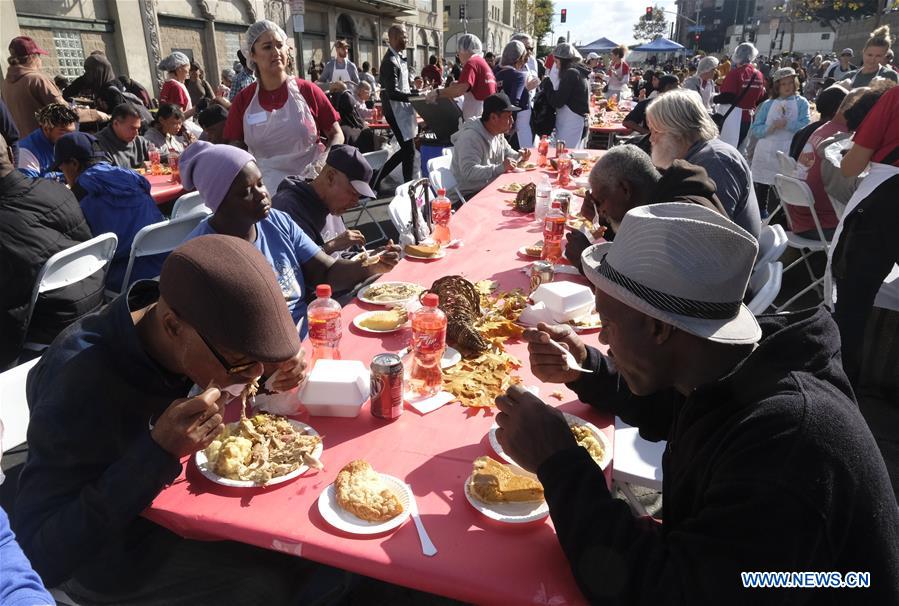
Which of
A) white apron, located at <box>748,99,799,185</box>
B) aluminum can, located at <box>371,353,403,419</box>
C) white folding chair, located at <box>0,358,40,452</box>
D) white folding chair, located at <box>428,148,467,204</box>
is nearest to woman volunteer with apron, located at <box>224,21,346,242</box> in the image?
white folding chair, located at <box>428,148,467,204</box>

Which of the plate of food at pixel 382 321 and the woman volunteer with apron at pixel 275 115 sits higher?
the woman volunteer with apron at pixel 275 115

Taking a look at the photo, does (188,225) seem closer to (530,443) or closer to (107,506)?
(107,506)

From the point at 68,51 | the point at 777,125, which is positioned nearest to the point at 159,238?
the point at 777,125

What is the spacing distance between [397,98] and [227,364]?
25.8 feet

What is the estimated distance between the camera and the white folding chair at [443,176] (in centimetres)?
549

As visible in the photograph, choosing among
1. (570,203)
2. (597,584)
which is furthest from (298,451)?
(570,203)

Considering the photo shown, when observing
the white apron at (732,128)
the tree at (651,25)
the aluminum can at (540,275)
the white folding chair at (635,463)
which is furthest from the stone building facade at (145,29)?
the tree at (651,25)

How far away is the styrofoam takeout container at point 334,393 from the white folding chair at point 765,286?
1.86m

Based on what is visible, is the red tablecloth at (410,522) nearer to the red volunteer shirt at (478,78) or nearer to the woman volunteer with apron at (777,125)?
the red volunteer shirt at (478,78)

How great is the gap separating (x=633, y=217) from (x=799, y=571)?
819 mm

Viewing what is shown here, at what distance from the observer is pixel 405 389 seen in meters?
2.04

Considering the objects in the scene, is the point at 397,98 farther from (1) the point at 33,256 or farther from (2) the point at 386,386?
(2) the point at 386,386

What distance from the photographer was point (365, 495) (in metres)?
1.44

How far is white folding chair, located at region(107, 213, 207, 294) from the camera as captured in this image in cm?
358
